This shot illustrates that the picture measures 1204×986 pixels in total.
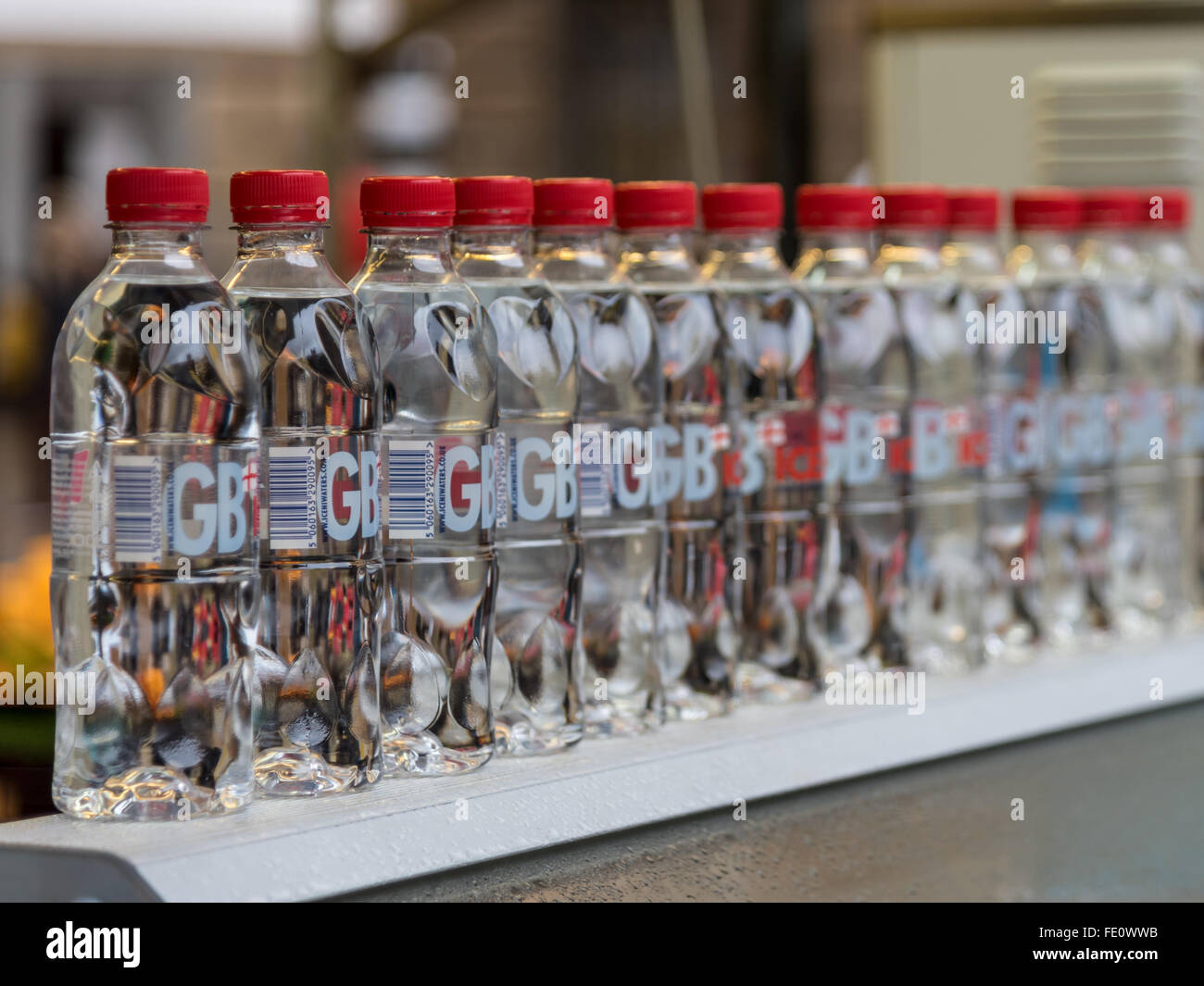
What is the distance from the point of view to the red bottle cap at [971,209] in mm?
1652

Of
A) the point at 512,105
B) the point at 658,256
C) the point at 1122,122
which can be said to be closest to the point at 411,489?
the point at 658,256

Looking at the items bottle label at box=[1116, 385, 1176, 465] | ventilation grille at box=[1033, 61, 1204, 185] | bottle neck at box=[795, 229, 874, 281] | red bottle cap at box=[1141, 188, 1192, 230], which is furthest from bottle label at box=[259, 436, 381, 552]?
ventilation grille at box=[1033, 61, 1204, 185]

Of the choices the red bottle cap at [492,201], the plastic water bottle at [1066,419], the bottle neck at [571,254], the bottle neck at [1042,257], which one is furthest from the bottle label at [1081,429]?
the red bottle cap at [492,201]

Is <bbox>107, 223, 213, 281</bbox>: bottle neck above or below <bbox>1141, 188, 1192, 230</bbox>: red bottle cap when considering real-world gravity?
below

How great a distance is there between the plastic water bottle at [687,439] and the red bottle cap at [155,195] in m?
0.42

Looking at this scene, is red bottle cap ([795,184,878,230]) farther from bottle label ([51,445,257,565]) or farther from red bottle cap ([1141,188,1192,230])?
bottle label ([51,445,257,565])

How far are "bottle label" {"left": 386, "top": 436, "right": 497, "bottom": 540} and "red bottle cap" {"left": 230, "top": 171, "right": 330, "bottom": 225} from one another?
161mm

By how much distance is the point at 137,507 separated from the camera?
3.39ft

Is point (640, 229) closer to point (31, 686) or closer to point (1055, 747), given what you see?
point (1055, 747)

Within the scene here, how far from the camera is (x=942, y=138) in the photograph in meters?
3.10

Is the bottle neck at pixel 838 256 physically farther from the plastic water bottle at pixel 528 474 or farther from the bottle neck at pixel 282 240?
the bottle neck at pixel 282 240

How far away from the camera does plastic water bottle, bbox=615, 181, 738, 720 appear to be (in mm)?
1394

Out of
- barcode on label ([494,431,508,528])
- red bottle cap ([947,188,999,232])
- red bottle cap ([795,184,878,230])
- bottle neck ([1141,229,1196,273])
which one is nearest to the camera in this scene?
barcode on label ([494,431,508,528])
